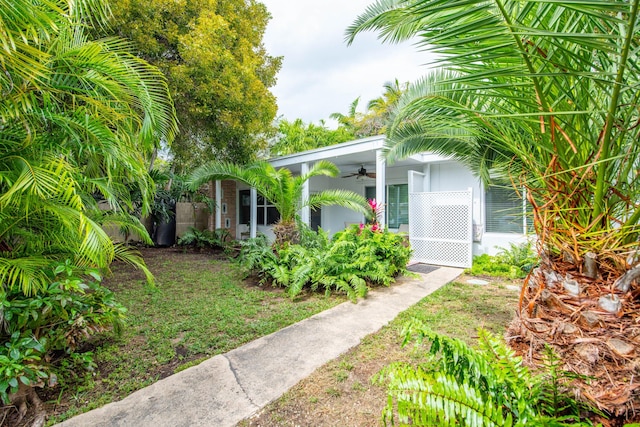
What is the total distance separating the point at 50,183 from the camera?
2.10 m

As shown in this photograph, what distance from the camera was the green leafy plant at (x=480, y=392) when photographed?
1.33 metres

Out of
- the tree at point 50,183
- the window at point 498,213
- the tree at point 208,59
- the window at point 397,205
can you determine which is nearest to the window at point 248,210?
the tree at point 208,59

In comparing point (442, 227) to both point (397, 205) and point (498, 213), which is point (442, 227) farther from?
point (397, 205)

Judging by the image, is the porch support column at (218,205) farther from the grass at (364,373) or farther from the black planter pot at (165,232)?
the grass at (364,373)

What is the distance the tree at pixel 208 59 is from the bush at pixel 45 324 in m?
5.68

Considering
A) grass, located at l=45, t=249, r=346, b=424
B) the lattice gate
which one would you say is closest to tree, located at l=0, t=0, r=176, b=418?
grass, located at l=45, t=249, r=346, b=424

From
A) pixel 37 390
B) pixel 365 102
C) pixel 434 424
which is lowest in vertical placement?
pixel 37 390

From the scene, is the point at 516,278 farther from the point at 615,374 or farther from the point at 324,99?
the point at 324,99

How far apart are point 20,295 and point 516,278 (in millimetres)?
7678

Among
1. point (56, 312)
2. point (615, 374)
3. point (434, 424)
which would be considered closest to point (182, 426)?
point (56, 312)

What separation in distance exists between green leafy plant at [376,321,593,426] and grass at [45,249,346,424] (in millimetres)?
2226

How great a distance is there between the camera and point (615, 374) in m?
1.41

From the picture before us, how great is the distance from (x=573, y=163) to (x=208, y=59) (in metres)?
7.23

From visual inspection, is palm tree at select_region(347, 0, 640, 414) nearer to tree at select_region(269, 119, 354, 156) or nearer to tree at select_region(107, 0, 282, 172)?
tree at select_region(107, 0, 282, 172)
